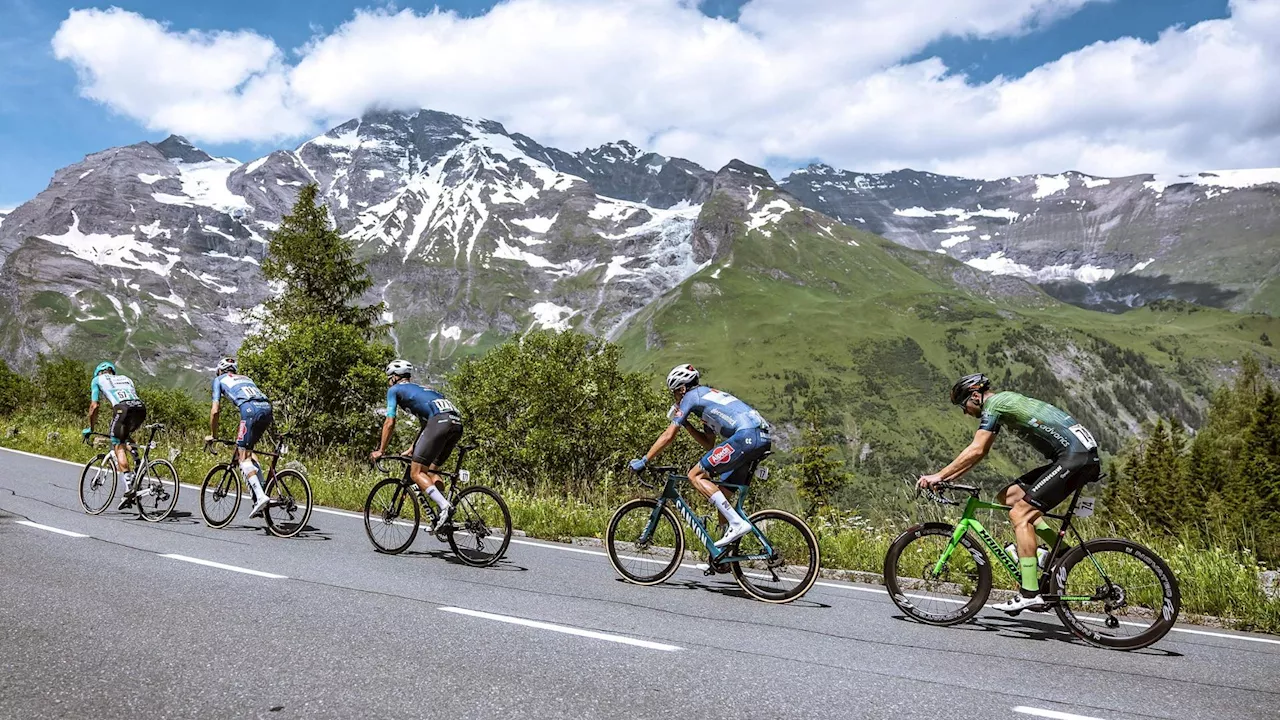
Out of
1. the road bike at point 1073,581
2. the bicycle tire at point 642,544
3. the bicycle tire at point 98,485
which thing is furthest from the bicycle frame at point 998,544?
the bicycle tire at point 98,485

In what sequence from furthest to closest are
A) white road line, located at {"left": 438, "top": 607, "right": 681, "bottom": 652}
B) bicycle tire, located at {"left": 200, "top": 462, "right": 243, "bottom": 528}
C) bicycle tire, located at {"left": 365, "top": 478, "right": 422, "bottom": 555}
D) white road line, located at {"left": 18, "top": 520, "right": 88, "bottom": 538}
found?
bicycle tire, located at {"left": 200, "top": 462, "right": 243, "bottom": 528} < white road line, located at {"left": 18, "top": 520, "right": 88, "bottom": 538} < bicycle tire, located at {"left": 365, "top": 478, "right": 422, "bottom": 555} < white road line, located at {"left": 438, "top": 607, "right": 681, "bottom": 652}

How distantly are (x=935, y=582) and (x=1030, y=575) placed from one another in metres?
0.96

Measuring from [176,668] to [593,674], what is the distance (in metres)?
2.81

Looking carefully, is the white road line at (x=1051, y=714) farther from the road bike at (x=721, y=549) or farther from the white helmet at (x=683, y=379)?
the white helmet at (x=683, y=379)

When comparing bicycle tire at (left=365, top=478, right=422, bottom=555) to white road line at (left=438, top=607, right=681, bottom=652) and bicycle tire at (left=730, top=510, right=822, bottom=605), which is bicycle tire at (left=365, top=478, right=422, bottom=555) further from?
bicycle tire at (left=730, top=510, right=822, bottom=605)

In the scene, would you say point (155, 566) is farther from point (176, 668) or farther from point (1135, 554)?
point (1135, 554)

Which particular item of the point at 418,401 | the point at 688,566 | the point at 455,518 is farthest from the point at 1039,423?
the point at 418,401

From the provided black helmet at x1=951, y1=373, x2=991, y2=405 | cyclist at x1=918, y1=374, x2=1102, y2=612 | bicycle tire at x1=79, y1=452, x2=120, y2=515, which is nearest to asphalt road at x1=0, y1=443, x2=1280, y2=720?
cyclist at x1=918, y1=374, x2=1102, y2=612

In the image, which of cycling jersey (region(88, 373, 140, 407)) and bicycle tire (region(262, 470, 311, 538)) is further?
cycling jersey (region(88, 373, 140, 407))

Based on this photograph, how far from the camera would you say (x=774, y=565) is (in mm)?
8812

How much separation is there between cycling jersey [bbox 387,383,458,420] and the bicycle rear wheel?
1149mm

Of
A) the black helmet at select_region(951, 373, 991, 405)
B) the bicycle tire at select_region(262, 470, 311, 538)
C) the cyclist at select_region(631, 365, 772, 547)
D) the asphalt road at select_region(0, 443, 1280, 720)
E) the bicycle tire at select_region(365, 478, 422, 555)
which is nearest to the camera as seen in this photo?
the asphalt road at select_region(0, 443, 1280, 720)

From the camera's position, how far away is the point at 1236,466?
58812 millimetres

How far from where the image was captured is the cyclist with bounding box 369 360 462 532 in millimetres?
10305
